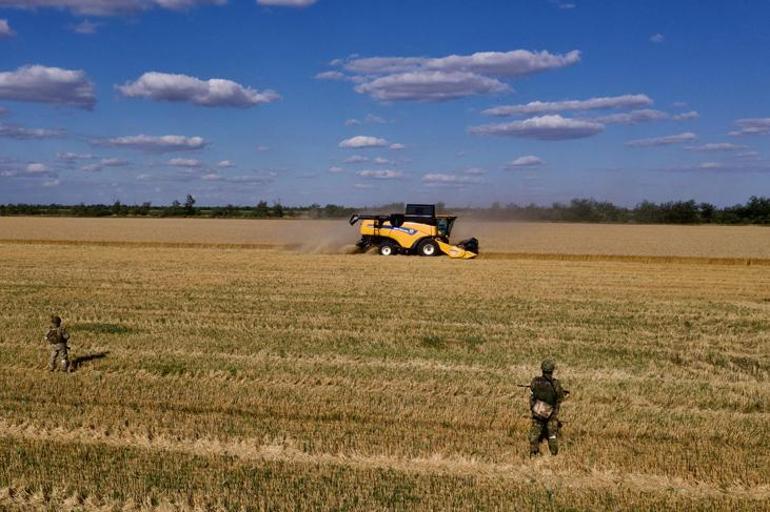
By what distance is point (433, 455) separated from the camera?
830cm

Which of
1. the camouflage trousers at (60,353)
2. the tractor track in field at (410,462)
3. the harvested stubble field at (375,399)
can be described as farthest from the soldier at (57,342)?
the tractor track in field at (410,462)

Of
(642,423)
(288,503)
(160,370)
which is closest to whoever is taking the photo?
(288,503)

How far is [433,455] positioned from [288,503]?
6.46 feet

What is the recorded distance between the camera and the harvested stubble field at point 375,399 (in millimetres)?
7414

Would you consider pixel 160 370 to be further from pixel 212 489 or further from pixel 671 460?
pixel 671 460

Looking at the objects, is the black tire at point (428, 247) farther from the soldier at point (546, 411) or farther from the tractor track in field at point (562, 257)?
the soldier at point (546, 411)

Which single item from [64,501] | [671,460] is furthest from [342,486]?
[671,460]

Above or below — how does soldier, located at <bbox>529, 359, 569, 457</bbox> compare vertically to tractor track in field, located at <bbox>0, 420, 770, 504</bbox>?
above

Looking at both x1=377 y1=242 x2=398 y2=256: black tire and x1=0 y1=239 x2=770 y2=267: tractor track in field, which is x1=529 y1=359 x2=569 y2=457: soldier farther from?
x1=0 y1=239 x2=770 y2=267: tractor track in field

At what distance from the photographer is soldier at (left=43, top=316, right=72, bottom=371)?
1160cm

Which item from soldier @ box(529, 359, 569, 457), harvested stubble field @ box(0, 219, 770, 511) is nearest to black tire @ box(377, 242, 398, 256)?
harvested stubble field @ box(0, 219, 770, 511)

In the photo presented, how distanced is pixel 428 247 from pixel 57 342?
2188 cm

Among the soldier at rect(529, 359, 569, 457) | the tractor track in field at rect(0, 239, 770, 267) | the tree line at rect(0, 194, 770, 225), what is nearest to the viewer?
the soldier at rect(529, 359, 569, 457)

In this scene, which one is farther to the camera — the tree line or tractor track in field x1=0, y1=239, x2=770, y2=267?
the tree line
